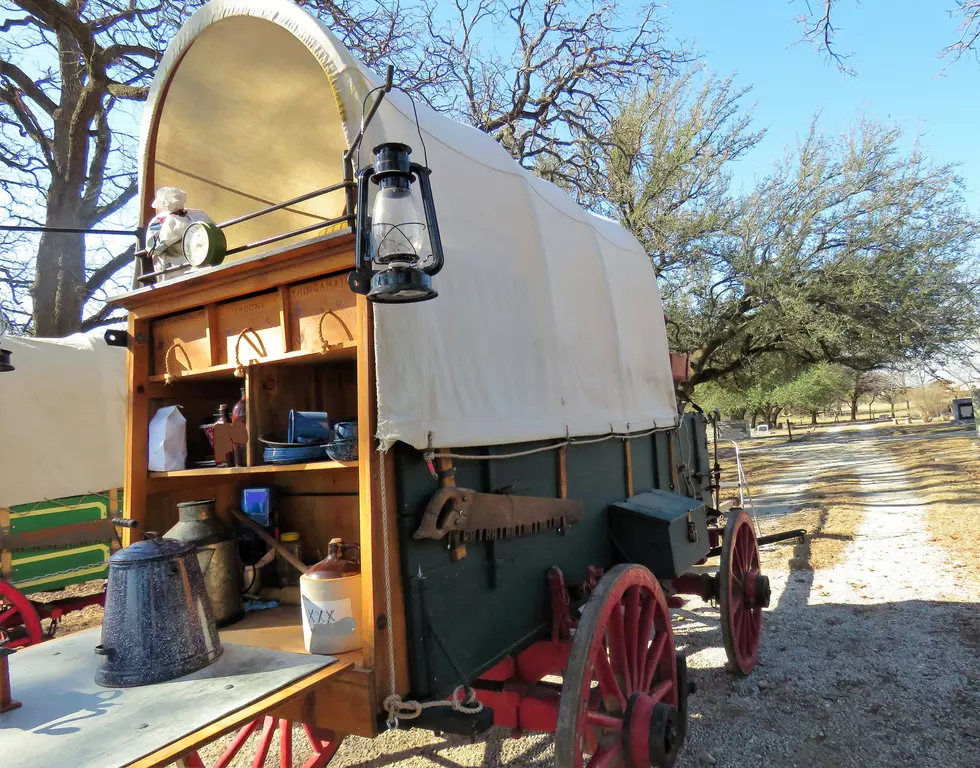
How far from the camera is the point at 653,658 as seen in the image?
2.97 meters

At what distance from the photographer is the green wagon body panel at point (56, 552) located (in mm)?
5223

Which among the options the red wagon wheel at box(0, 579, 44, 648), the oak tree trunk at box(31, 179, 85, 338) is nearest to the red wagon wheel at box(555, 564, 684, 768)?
the red wagon wheel at box(0, 579, 44, 648)

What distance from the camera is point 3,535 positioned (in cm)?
511

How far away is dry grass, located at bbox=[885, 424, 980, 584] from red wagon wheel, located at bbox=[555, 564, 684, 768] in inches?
206

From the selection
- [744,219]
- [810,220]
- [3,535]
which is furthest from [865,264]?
[3,535]

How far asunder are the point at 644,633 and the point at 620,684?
0.27 metres

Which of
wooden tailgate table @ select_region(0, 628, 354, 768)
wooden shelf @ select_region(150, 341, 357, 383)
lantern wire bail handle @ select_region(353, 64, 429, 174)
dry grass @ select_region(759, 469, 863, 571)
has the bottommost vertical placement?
dry grass @ select_region(759, 469, 863, 571)

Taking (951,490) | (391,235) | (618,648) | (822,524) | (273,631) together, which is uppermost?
(391,235)

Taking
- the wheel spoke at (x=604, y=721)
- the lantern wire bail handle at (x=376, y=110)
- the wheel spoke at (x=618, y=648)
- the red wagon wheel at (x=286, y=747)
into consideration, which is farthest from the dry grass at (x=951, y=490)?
the lantern wire bail handle at (x=376, y=110)

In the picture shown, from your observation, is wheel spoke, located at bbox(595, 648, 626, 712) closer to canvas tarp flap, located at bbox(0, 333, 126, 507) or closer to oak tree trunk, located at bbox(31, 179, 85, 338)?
canvas tarp flap, located at bbox(0, 333, 126, 507)

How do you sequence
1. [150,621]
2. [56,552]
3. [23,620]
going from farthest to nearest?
[56,552] → [23,620] → [150,621]

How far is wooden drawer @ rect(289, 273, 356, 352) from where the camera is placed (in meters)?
2.50

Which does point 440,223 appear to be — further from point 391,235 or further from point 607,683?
point 607,683

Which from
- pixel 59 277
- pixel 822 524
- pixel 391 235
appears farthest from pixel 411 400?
pixel 59 277
